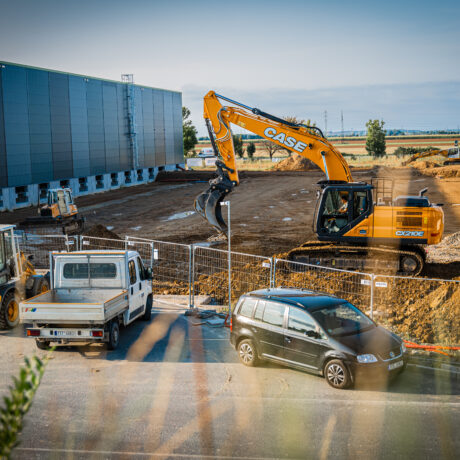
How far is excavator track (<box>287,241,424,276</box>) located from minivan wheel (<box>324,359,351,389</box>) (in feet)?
26.3

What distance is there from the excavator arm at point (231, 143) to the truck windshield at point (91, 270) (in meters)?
7.22

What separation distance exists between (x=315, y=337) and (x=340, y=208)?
966 centimetres

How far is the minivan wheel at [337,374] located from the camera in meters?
9.97

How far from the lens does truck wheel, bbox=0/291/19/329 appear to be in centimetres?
1373

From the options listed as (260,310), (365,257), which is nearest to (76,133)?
(365,257)

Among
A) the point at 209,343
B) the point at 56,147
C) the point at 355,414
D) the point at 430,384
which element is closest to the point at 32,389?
Answer: the point at 355,414

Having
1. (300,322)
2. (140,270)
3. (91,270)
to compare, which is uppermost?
(91,270)

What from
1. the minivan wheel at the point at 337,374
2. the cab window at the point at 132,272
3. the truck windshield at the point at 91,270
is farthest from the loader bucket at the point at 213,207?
the minivan wheel at the point at 337,374

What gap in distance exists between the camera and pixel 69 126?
48.3m

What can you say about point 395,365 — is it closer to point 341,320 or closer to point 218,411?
point 341,320

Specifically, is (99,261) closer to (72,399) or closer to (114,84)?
(72,399)

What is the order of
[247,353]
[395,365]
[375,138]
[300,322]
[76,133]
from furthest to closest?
[375,138]
[76,133]
[247,353]
[300,322]
[395,365]

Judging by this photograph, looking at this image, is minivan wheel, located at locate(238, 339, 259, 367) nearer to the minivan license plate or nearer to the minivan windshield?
the minivan windshield

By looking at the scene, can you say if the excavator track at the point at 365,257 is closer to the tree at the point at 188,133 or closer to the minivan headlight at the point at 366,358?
the minivan headlight at the point at 366,358
